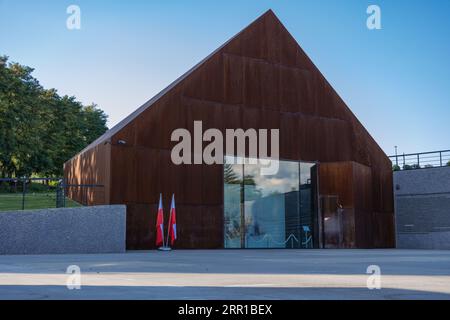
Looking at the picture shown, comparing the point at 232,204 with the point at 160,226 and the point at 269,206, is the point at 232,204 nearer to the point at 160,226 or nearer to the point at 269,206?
the point at 269,206

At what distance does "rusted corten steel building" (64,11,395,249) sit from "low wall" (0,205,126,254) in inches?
126

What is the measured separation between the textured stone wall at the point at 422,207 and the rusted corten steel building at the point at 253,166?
5.56 ft

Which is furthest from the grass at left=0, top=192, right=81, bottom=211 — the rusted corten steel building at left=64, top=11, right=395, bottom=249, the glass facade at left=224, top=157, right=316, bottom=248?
the glass facade at left=224, top=157, right=316, bottom=248

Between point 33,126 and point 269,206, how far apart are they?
82.6ft

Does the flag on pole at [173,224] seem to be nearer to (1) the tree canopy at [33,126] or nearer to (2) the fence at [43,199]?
(2) the fence at [43,199]

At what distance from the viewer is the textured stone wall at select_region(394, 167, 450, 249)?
30.9 m

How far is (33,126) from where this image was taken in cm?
4441

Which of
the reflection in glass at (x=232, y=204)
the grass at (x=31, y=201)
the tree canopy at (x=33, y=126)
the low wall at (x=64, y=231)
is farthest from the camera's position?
the tree canopy at (x=33, y=126)

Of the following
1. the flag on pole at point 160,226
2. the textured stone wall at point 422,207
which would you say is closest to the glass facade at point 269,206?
the flag on pole at point 160,226

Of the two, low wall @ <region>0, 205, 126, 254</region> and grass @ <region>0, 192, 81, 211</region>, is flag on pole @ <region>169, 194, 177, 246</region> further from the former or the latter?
grass @ <region>0, 192, 81, 211</region>

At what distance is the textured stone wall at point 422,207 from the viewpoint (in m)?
30.9

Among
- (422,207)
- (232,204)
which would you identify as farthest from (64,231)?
(422,207)
